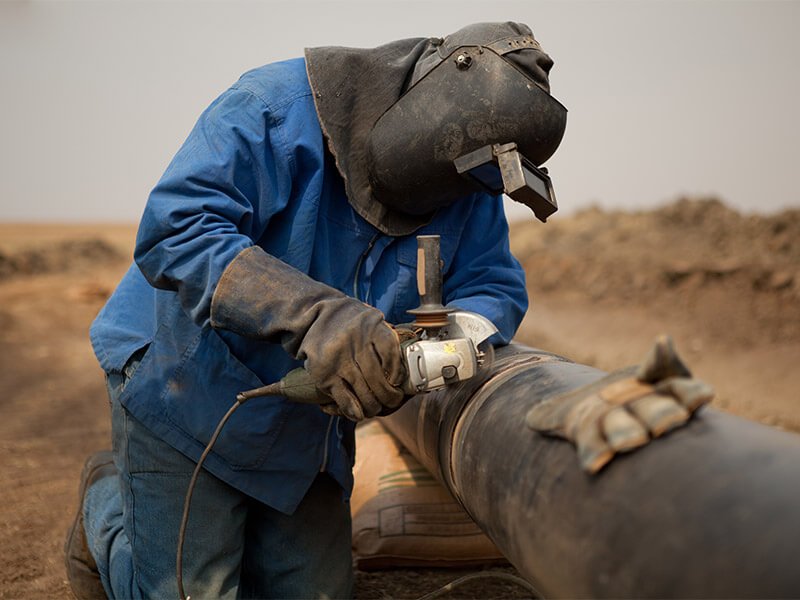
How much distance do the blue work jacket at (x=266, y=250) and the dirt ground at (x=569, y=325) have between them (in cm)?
106

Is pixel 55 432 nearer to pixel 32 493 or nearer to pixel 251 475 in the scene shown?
pixel 32 493

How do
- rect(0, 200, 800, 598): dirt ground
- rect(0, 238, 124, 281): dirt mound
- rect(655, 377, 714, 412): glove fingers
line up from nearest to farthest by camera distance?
1. rect(655, 377, 714, 412): glove fingers
2. rect(0, 200, 800, 598): dirt ground
3. rect(0, 238, 124, 281): dirt mound

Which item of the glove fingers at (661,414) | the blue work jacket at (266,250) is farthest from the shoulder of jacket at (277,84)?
the glove fingers at (661,414)

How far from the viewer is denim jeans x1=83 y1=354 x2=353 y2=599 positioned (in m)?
2.51

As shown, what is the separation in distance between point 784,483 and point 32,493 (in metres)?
3.89

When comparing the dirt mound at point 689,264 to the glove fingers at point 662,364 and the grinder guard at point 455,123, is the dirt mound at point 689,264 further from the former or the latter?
the glove fingers at point 662,364

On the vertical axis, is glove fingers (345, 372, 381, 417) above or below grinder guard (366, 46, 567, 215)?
below

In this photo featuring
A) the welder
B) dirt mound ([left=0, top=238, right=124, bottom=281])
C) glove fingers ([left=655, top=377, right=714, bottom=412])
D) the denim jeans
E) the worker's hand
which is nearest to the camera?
glove fingers ([left=655, top=377, right=714, bottom=412])

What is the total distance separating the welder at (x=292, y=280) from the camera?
203cm

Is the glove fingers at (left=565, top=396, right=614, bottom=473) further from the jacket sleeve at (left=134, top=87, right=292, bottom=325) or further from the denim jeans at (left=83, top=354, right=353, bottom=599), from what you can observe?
the denim jeans at (left=83, top=354, right=353, bottom=599)

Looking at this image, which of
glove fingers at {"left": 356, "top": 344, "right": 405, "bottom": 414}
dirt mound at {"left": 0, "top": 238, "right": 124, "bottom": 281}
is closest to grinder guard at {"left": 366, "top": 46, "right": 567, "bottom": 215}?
glove fingers at {"left": 356, "top": 344, "right": 405, "bottom": 414}

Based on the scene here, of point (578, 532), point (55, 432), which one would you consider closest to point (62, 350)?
point (55, 432)

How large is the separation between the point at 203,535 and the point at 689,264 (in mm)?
8870

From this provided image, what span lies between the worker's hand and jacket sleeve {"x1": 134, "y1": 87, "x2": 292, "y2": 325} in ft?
1.05
